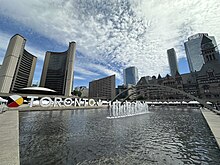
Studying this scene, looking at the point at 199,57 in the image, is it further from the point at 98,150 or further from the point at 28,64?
the point at 28,64

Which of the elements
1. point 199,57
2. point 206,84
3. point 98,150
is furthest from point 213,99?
point 199,57

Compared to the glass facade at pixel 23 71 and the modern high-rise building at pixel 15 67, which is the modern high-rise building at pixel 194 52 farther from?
the modern high-rise building at pixel 15 67

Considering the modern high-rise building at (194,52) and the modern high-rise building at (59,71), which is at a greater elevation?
the modern high-rise building at (194,52)

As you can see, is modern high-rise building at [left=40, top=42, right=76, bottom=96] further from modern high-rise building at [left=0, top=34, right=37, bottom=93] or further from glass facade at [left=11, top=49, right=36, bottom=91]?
modern high-rise building at [left=0, top=34, right=37, bottom=93]

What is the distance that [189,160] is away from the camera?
5113 mm

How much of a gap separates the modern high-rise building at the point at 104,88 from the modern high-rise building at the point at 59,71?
50.6 meters

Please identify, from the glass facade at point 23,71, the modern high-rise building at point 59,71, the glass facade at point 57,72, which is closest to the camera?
the glass facade at point 23,71

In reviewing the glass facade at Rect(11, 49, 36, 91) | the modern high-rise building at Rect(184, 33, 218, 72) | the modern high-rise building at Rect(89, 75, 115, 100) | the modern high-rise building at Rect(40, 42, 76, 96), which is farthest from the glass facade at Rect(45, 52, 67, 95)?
the modern high-rise building at Rect(184, 33, 218, 72)

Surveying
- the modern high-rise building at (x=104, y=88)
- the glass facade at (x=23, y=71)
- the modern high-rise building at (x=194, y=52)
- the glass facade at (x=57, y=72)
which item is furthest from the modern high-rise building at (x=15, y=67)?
the modern high-rise building at (x=194, y=52)

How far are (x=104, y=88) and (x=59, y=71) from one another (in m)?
62.9

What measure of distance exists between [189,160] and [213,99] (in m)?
83.6

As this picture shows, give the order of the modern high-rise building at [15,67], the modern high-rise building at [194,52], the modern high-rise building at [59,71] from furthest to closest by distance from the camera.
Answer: the modern high-rise building at [194,52] → the modern high-rise building at [59,71] → the modern high-rise building at [15,67]

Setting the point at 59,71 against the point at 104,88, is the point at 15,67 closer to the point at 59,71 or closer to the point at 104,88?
the point at 59,71

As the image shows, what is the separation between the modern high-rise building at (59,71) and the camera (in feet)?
395
